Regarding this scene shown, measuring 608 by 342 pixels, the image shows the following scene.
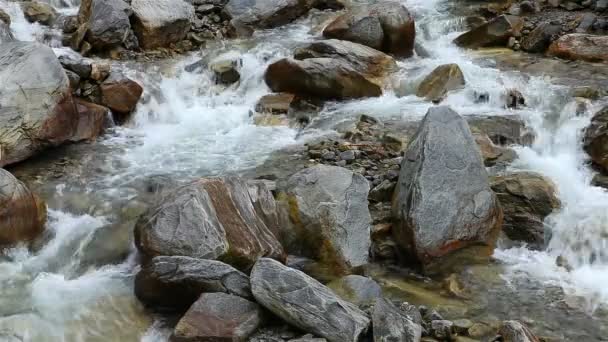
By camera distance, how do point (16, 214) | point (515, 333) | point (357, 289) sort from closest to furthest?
point (515, 333) < point (357, 289) < point (16, 214)

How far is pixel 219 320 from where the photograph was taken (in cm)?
595

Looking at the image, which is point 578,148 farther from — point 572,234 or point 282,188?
point 282,188

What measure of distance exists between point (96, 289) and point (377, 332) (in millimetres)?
2987

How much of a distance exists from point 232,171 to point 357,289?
11.6 feet

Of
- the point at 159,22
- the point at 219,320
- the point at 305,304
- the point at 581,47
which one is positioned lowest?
the point at 581,47

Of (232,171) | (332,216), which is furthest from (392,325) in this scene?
(232,171)

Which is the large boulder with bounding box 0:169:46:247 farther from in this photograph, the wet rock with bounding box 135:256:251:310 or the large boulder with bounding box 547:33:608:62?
the large boulder with bounding box 547:33:608:62

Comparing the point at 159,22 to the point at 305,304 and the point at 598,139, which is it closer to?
the point at 598,139

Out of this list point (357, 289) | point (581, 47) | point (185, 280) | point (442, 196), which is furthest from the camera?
point (581, 47)

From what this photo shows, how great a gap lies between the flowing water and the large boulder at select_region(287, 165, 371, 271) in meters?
0.52

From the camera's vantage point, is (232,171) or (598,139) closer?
(598,139)

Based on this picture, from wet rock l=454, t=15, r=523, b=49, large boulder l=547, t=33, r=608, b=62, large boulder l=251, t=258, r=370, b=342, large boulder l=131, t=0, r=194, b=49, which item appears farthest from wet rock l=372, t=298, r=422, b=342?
wet rock l=454, t=15, r=523, b=49

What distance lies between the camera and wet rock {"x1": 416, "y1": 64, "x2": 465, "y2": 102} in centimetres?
1210

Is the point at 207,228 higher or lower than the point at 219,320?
higher
